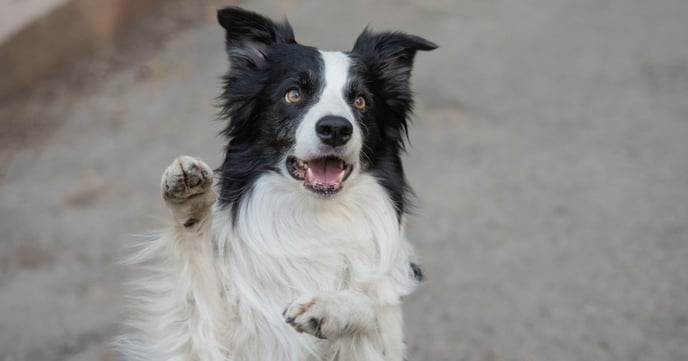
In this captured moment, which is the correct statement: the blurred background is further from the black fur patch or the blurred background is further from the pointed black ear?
the pointed black ear

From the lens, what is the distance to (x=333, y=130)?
3863 millimetres

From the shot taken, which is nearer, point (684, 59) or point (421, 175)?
point (421, 175)

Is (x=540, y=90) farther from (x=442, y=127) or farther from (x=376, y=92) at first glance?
(x=376, y=92)

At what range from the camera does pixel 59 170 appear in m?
7.47

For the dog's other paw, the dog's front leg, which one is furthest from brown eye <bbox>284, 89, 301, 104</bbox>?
the dog's other paw

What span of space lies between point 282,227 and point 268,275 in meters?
0.23

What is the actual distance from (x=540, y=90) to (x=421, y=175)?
2037 mm

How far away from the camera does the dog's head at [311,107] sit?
399cm

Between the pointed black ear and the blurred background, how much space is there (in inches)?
29.0

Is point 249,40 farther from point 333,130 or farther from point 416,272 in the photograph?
point 416,272

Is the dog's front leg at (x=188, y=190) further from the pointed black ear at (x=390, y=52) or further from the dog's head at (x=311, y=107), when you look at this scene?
the pointed black ear at (x=390, y=52)

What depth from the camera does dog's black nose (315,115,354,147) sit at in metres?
3.86

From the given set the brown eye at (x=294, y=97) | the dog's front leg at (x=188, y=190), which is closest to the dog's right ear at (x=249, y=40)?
the brown eye at (x=294, y=97)

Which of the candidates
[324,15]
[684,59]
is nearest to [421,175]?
[324,15]
